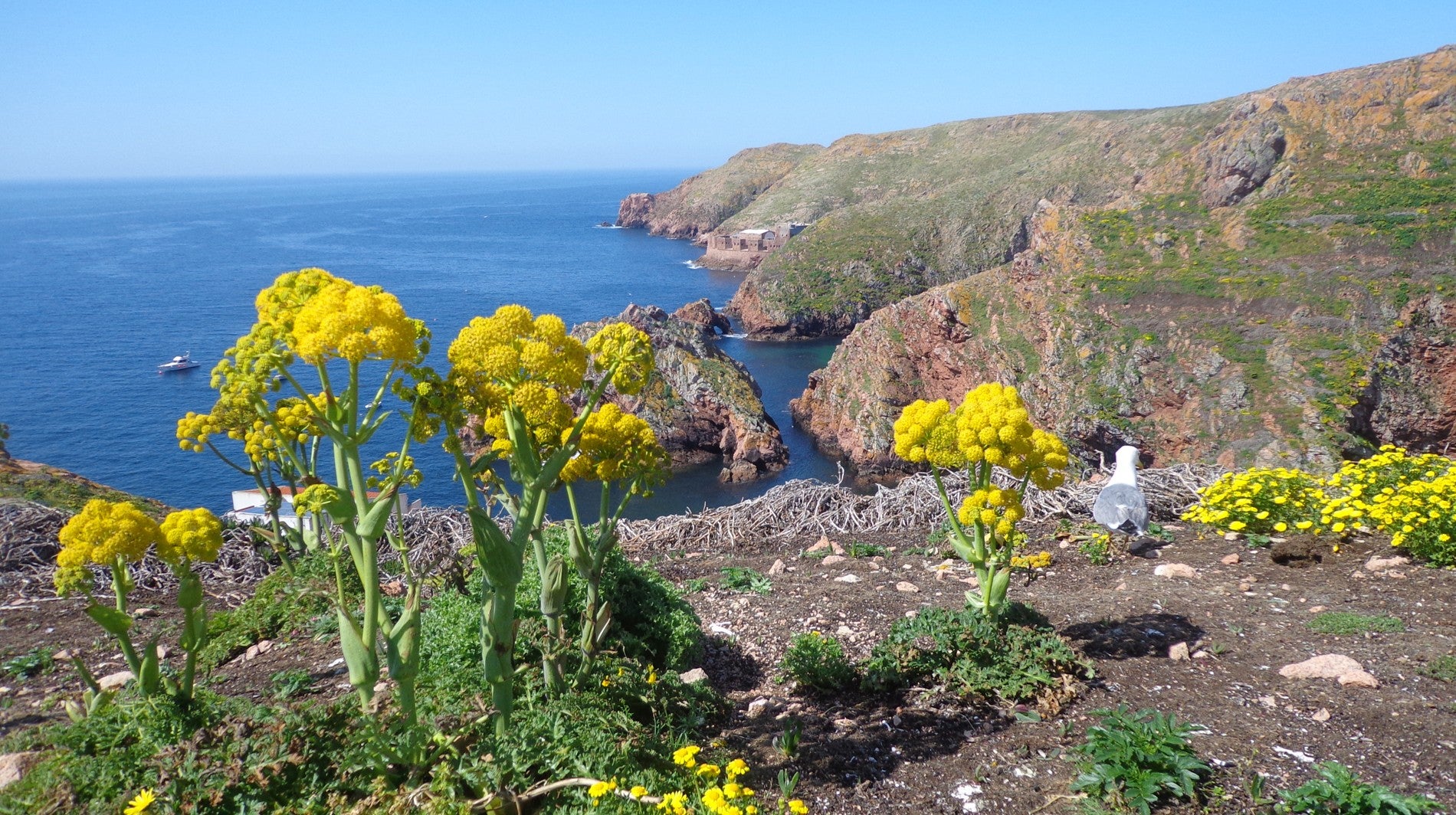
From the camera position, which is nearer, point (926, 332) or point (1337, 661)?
point (1337, 661)

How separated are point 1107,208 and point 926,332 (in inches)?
394

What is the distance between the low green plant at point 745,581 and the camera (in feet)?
26.5

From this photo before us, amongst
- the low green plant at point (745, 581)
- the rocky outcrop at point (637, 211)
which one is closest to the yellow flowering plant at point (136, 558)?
the low green plant at point (745, 581)

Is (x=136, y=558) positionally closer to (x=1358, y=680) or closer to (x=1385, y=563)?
(x=1358, y=680)

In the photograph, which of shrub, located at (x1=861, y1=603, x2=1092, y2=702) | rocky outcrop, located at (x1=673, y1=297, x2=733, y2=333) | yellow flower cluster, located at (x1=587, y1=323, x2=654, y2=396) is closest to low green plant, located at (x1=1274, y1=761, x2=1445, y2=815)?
shrub, located at (x1=861, y1=603, x2=1092, y2=702)

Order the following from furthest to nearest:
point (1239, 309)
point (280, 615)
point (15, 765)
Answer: point (1239, 309) < point (280, 615) < point (15, 765)

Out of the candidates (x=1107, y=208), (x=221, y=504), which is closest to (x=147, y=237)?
(x=221, y=504)

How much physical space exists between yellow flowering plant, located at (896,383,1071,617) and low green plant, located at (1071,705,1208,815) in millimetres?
1252

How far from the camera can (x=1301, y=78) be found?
4106 centimetres

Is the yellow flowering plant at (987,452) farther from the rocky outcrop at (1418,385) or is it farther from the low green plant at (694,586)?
the rocky outcrop at (1418,385)

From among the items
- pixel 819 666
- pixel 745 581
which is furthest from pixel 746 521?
pixel 819 666

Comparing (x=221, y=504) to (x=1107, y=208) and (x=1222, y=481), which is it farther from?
(x=1107, y=208)

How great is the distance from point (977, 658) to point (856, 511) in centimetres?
636

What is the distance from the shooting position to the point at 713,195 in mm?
155625
